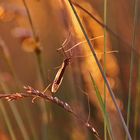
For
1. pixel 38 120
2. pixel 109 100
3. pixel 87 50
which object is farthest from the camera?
pixel 38 120

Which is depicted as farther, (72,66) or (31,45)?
(72,66)

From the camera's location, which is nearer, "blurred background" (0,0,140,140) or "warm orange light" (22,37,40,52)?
"blurred background" (0,0,140,140)

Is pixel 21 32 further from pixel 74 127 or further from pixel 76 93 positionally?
pixel 74 127

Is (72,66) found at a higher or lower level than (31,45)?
lower

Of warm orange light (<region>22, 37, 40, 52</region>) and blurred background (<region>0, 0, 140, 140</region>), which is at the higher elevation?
warm orange light (<region>22, 37, 40, 52</region>)

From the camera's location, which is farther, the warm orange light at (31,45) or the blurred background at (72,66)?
the warm orange light at (31,45)

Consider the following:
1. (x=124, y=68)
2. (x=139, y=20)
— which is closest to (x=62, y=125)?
(x=124, y=68)

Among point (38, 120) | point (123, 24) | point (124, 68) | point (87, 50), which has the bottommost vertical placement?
point (38, 120)

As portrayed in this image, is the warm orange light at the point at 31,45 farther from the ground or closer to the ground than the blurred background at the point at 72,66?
farther from the ground
